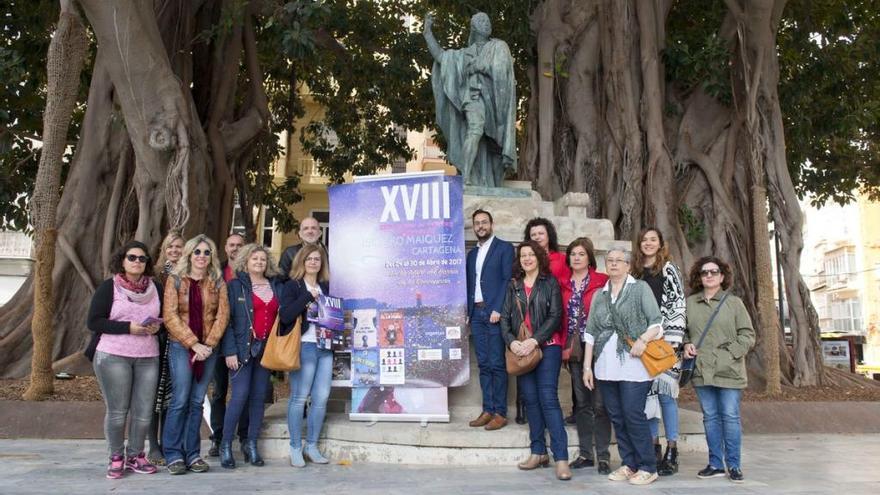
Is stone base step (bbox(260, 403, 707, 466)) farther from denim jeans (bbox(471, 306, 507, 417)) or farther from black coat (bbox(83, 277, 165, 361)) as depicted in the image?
black coat (bbox(83, 277, 165, 361))

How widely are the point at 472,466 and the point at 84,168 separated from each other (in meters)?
7.13

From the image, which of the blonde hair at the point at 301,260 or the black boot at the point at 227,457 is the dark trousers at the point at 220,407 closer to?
the black boot at the point at 227,457

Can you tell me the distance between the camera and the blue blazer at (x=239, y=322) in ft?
15.2

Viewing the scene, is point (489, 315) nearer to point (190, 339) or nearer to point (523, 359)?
point (523, 359)

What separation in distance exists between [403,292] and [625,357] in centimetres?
173

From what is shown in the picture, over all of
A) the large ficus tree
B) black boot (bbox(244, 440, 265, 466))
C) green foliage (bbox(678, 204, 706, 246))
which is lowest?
black boot (bbox(244, 440, 265, 466))

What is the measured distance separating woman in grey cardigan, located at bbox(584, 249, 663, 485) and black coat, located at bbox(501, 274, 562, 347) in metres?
0.24

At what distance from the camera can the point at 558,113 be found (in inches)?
406

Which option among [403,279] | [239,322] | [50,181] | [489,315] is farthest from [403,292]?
[50,181]

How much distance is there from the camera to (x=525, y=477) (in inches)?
170

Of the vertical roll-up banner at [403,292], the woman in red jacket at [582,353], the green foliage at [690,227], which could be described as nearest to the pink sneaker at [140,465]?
the vertical roll-up banner at [403,292]

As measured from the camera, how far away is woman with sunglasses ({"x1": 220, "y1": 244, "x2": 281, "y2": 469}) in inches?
182

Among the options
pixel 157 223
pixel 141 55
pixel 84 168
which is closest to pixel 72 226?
pixel 84 168

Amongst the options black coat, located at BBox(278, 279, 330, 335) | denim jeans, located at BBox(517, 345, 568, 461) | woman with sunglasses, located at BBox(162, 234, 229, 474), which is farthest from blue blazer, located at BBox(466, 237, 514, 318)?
woman with sunglasses, located at BBox(162, 234, 229, 474)
